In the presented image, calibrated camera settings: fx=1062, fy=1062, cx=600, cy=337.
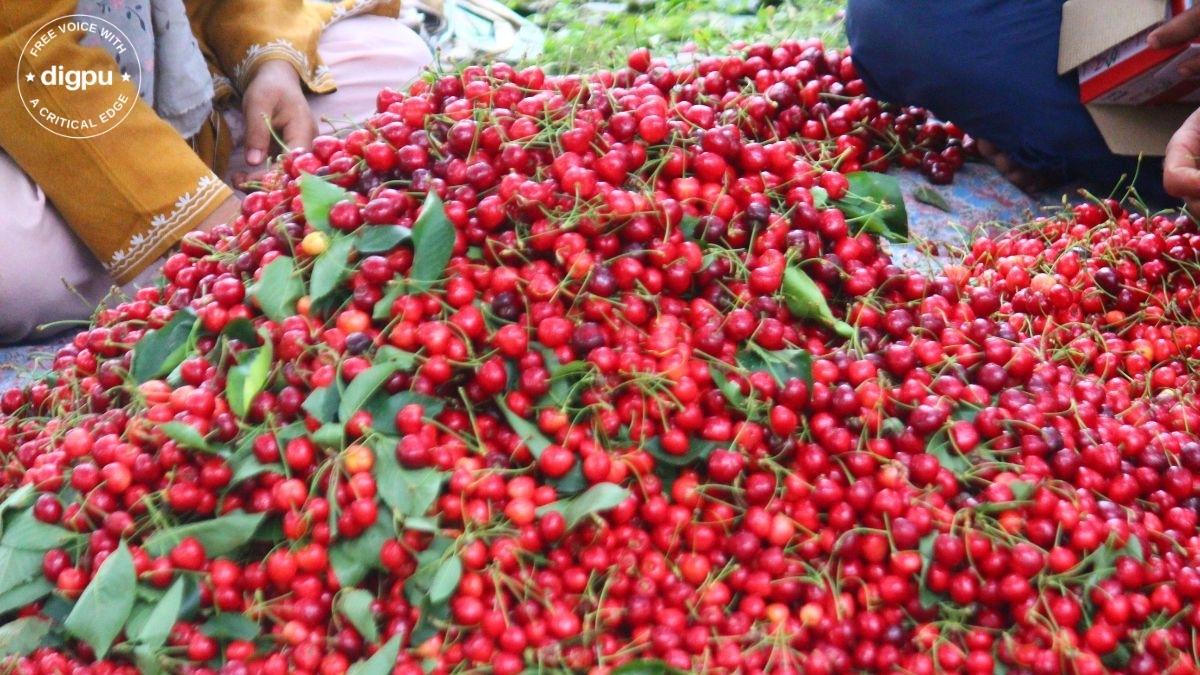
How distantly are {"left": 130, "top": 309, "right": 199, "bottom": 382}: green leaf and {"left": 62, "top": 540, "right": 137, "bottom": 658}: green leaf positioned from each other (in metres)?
0.33

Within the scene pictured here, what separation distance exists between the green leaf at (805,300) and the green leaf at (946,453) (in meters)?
0.20

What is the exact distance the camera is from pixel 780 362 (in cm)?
137

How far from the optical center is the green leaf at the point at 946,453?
1.33 metres

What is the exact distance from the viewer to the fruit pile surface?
119cm

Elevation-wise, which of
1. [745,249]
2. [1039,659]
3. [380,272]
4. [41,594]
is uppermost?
[380,272]

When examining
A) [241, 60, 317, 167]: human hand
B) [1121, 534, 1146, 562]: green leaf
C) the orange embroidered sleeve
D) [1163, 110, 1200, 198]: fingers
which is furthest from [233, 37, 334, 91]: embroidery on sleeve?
[1121, 534, 1146, 562]: green leaf

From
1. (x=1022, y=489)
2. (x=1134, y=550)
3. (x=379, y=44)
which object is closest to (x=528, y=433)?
(x=1022, y=489)

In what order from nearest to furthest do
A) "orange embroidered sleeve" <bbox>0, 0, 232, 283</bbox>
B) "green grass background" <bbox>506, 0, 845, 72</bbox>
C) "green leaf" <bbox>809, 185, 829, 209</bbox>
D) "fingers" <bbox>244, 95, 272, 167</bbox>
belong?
"green leaf" <bbox>809, 185, 829, 209</bbox>
"orange embroidered sleeve" <bbox>0, 0, 232, 283</bbox>
"fingers" <bbox>244, 95, 272, 167</bbox>
"green grass background" <bbox>506, 0, 845, 72</bbox>

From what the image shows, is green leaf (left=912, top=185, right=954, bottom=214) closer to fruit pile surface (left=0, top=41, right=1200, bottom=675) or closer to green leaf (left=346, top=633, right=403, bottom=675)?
fruit pile surface (left=0, top=41, right=1200, bottom=675)

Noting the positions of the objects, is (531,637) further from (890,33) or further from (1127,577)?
(890,33)

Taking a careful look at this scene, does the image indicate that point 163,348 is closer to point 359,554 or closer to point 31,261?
point 359,554

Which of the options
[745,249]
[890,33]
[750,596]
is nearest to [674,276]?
[745,249]

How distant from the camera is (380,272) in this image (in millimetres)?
1360

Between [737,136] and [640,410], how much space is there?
1.70ft
